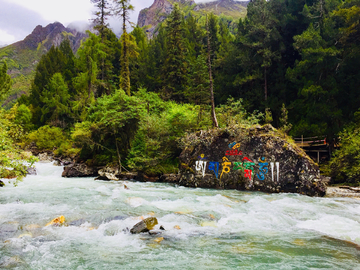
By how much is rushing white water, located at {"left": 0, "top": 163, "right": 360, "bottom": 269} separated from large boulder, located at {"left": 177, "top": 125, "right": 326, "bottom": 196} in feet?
7.21

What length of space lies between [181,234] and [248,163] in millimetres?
8588

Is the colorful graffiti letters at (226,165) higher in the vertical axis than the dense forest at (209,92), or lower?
lower

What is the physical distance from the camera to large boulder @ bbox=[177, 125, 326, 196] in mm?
12973

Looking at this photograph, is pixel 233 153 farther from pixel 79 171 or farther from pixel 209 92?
pixel 209 92

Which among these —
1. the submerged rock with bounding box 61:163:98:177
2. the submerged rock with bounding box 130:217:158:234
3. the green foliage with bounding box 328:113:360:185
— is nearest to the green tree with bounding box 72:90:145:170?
the submerged rock with bounding box 61:163:98:177

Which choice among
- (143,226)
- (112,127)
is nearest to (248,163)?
(143,226)

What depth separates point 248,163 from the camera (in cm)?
1420

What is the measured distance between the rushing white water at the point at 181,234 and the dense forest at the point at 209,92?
2.70 m

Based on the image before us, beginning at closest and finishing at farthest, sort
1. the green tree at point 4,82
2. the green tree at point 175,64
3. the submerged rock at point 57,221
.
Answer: the submerged rock at point 57,221 → the green tree at point 4,82 → the green tree at point 175,64

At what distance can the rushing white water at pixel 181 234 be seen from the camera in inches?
200

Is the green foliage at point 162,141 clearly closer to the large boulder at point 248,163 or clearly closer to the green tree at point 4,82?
the large boulder at point 248,163

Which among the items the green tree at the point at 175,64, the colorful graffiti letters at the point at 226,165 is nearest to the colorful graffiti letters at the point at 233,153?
the colorful graffiti letters at the point at 226,165

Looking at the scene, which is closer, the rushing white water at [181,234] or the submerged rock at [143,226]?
the rushing white water at [181,234]

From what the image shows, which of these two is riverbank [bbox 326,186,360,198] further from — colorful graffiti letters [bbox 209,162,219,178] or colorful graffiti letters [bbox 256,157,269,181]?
colorful graffiti letters [bbox 209,162,219,178]
